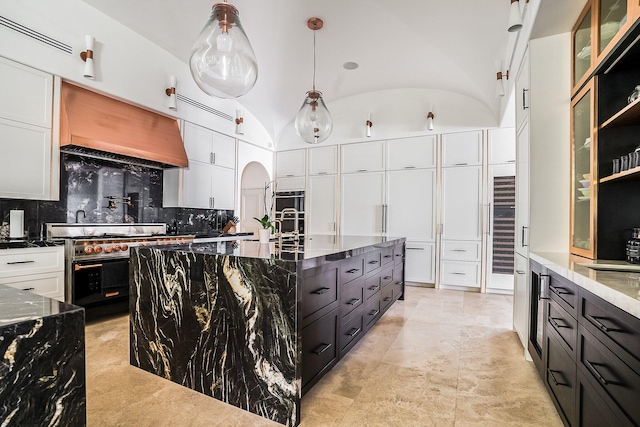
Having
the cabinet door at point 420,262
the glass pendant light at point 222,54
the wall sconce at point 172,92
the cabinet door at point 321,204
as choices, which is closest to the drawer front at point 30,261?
the wall sconce at point 172,92

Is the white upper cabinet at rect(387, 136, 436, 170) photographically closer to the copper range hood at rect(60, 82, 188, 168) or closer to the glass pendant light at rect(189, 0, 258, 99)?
the copper range hood at rect(60, 82, 188, 168)

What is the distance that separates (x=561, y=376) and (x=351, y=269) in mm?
1297

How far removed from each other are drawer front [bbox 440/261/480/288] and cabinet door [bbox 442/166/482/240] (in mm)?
409

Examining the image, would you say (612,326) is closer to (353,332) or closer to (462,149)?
(353,332)

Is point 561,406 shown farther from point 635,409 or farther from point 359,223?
point 359,223

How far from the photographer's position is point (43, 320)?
77cm

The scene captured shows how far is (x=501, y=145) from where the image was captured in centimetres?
487

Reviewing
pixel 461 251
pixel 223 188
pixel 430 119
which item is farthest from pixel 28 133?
pixel 461 251

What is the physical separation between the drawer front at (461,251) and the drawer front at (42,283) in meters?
4.89

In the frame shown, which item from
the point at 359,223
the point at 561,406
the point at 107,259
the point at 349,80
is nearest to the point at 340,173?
the point at 359,223

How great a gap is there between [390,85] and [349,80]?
721 millimetres

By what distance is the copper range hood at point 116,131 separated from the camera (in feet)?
11.2

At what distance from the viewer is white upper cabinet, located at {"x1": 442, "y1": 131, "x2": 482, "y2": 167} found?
16.4ft

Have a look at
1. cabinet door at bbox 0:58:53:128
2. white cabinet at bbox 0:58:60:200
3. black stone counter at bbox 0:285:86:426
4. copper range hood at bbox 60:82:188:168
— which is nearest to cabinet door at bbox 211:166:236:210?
copper range hood at bbox 60:82:188:168
